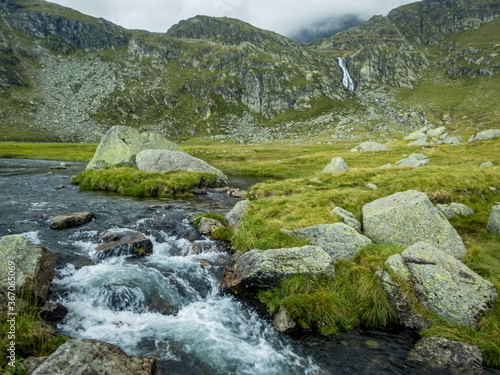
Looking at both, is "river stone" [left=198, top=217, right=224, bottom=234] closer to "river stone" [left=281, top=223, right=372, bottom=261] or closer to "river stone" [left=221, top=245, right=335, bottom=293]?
"river stone" [left=221, top=245, right=335, bottom=293]

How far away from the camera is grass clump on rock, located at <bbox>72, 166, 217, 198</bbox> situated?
2999 centimetres

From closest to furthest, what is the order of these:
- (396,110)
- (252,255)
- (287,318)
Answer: (287,318) → (252,255) → (396,110)

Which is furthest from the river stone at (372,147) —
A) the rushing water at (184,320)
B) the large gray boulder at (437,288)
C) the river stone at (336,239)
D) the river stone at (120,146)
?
the rushing water at (184,320)

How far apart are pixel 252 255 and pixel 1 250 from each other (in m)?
9.37

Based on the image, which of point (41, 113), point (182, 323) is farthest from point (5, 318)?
point (41, 113)

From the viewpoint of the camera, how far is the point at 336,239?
12.1 meters

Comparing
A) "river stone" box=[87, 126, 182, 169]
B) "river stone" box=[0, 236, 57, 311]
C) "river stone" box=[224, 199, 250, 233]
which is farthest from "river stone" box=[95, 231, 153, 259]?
"river stone" box=[87, 126, 182, 169]

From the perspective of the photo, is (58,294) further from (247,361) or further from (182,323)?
(247,361)

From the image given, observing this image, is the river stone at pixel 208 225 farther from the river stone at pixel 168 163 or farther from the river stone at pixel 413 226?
the river stone at pixel 168 163

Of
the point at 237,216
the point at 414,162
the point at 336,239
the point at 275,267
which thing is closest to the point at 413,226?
the point at 336,239

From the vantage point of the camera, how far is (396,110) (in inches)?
7111

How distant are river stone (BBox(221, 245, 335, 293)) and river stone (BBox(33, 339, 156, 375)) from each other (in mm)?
4587

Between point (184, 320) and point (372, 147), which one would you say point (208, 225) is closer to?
point (184, 320)

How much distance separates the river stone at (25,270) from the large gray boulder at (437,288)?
40.9 ft
